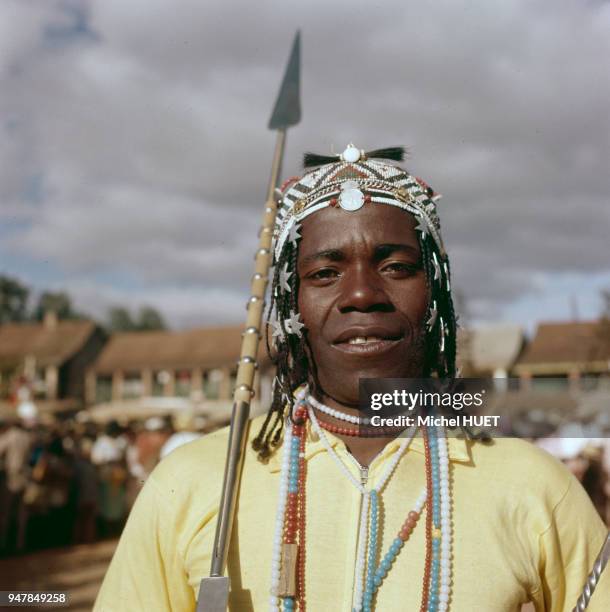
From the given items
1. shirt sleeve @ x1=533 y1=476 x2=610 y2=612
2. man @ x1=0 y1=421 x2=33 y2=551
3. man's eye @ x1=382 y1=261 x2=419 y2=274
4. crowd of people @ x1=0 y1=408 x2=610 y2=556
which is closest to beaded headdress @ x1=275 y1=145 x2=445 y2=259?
man's eye @ x1=382 y1=261 x2=419 y2=274

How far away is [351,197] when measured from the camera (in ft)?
6.11

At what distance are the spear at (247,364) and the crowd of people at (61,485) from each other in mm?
7691

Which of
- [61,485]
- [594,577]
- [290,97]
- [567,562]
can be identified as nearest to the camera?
[594,577]

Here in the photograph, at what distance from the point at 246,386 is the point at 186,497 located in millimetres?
333

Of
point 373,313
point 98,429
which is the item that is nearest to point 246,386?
point 373,313

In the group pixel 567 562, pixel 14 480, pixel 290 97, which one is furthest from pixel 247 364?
pixel 14 480

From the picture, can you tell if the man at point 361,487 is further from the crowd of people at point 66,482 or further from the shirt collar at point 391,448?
the crowd of people at point 66,482

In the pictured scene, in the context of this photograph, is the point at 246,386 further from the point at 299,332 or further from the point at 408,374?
the point at 408,374

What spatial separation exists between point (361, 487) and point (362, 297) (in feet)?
1.48

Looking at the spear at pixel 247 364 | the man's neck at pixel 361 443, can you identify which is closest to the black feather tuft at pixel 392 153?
the spear at pixel 247 364

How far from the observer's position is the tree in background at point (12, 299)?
71250 millimetres

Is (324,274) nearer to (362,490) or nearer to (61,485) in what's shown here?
(362,490)

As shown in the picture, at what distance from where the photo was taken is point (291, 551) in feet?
5.49

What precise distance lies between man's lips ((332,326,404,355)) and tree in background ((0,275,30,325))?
243 feet
